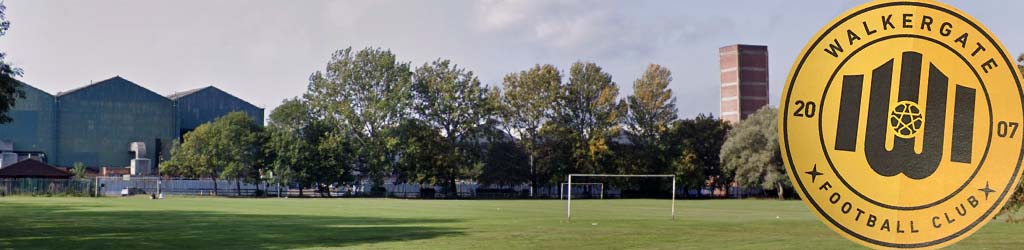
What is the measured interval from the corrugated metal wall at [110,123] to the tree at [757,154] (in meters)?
67.4

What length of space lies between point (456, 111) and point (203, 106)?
127ft

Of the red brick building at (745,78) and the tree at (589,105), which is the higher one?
the red brick building at (745,78)

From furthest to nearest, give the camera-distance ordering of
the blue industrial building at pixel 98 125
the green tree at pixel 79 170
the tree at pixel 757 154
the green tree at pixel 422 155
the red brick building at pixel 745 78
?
the red brick building at pixel 745 78, the blue industrial building at pixel 98 125, the green tree at pixel 79 170, the green tree at pixel 422 155, the tree at pixel 757 154

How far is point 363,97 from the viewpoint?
339 ft

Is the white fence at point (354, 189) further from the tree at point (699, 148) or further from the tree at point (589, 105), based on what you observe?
the tree at point (699, 148)

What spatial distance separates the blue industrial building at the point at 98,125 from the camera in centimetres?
10969

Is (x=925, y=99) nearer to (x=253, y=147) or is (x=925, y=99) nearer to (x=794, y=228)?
(x=794, y=228)

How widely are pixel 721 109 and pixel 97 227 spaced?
127 m

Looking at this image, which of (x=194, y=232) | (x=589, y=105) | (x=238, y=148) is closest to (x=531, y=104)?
(x=589, y=105)

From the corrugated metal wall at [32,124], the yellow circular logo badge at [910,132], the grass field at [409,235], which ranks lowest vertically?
the grass field at [409,235]

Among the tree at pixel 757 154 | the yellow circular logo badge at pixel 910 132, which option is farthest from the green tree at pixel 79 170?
the yellow circular logo badge at pixel 910 132

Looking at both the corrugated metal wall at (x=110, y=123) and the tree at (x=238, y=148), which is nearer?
the tree at (x=238, y=148)

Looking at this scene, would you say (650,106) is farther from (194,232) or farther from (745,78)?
(194,232)

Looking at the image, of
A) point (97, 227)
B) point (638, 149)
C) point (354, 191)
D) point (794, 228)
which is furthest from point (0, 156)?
point (794, 228)
